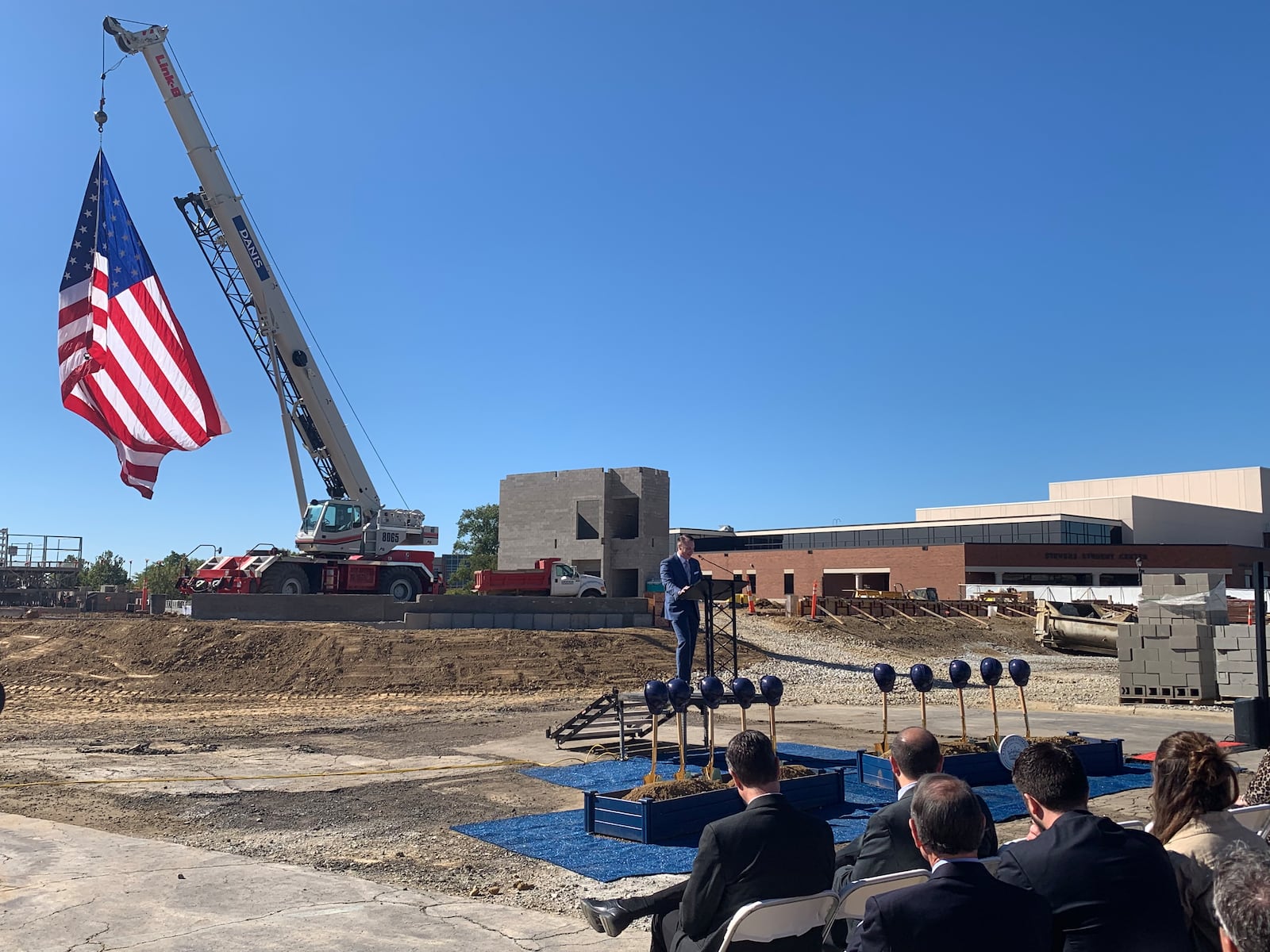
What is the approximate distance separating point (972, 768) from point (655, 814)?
4.18 meters

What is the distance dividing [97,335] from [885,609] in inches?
1182

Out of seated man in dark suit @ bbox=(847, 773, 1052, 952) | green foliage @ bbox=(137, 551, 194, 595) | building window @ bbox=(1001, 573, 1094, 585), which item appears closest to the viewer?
seated man in dark suit @ bbox=(847, 773, 1052, 952)

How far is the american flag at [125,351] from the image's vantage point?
20375 mm

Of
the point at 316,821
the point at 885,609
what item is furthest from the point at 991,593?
the point at 316,821

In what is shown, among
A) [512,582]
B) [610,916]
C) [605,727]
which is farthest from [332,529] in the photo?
[610,916]

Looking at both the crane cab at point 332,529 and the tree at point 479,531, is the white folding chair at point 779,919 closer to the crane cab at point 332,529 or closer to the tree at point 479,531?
the crane cab at point 332,529

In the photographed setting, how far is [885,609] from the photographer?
133 ft

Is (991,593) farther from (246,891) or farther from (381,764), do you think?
(246,891)

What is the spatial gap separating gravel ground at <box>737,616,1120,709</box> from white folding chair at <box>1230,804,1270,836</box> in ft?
53.1

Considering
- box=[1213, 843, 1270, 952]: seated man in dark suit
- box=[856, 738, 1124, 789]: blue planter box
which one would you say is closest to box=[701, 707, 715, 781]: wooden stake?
box=[856, 738, 1124, 789]: blue planter box

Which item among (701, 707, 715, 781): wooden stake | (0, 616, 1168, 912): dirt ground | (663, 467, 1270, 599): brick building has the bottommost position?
(0, 616, 1168, 912): dirt ground

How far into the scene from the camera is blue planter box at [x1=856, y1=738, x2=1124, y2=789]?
414 inches

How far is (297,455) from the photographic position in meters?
30.9

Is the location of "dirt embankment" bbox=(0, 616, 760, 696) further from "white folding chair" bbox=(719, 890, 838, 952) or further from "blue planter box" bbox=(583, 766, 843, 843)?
"white folding chair" bbox=(719, 890, 838, 952)
